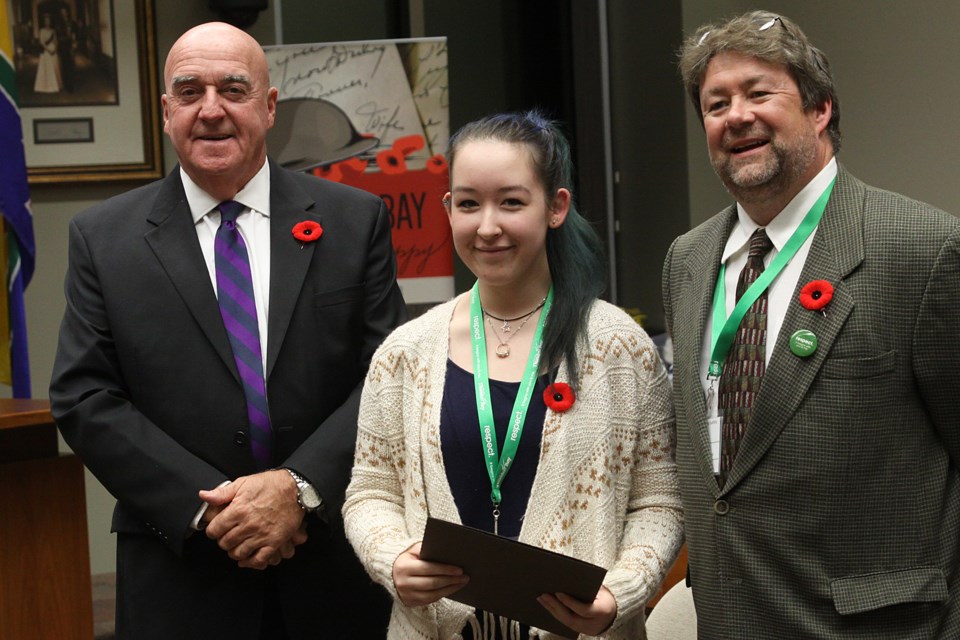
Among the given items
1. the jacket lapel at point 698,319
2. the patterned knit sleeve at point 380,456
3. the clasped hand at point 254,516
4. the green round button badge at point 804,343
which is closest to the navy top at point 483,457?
the patterned knit sleeve at point 380,456

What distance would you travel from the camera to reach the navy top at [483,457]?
2121 mm

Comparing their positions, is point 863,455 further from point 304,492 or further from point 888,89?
point 888,89

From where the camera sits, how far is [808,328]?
2027 mm

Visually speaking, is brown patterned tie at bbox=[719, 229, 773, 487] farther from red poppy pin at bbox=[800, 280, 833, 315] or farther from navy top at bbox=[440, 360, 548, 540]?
navy top at bbox=[440, 360, 548, 540]

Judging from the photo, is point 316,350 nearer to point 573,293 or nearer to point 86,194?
point 573,293

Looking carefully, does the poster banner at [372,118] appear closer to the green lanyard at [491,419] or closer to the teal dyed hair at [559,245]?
the teal dyed hair at [559,245]

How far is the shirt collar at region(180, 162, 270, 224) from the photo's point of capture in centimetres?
278

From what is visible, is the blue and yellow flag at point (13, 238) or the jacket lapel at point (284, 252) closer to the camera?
the jacket lapel at point (284, 252)

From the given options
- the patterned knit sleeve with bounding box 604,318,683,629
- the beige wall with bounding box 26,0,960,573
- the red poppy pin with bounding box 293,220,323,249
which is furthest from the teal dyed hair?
the beige wall with bounding box 26,0,960,573

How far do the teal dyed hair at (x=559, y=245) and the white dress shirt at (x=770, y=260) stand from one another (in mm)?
226

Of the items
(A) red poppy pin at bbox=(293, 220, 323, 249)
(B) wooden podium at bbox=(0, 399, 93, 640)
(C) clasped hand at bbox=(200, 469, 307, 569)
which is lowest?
(B) wooden podium at bbox=(0, 399, 93, 640)

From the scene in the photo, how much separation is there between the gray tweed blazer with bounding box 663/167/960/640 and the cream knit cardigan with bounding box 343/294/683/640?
6.4 inches

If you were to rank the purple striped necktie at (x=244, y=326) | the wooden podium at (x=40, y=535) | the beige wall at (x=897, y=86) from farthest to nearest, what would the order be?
the beige wall at (x=897, y=86) < the wooden podium at (x=40, y=535) < the purple striped necktie at (x=244, y=326)

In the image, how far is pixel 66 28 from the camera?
5410 millimetres
